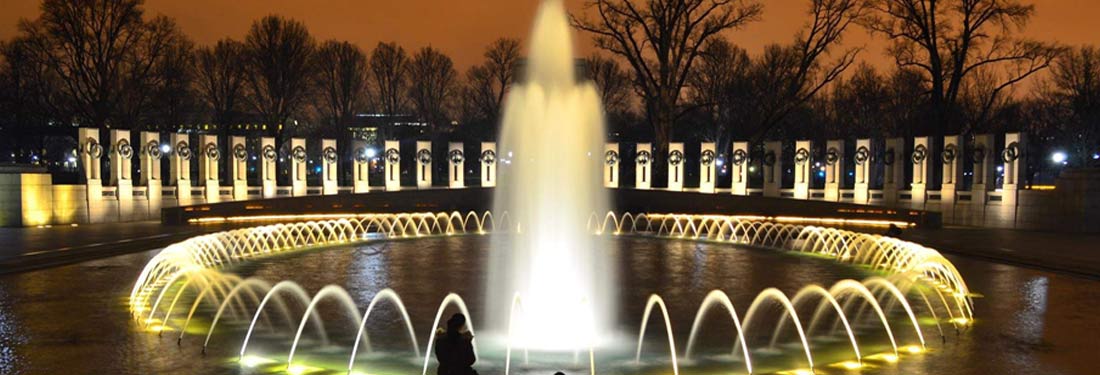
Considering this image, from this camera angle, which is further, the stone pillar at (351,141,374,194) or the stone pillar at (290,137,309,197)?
the stone pillar at (351,141,374,194)

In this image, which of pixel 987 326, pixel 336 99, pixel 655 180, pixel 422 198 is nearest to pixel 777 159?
pixel 655 180

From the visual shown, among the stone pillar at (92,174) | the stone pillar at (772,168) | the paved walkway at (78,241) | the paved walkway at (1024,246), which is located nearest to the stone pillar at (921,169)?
the paved walkway at (1024,246)

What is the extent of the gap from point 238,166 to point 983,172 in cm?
3024

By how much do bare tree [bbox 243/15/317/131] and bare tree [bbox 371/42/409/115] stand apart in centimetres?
1047

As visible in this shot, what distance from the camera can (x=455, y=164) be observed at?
4100cm

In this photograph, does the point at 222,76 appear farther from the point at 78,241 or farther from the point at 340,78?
the point at 78,241

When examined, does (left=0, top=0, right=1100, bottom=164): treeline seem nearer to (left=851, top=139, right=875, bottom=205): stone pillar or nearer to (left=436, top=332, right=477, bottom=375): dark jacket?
(left=851, top=139, right=875, bottom=205): stone pillar

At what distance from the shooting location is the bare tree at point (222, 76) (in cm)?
5406

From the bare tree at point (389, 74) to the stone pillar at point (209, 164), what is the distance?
30.4 m

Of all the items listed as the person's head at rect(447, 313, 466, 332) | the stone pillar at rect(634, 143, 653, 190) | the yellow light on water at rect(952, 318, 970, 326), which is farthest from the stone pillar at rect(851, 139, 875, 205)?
the person's head at rect(447, 313, 466, 332)

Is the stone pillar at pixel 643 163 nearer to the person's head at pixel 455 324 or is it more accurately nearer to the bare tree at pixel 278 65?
the bare tree at pixel 278 65

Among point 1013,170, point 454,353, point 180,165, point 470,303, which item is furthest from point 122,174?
point 1013,170

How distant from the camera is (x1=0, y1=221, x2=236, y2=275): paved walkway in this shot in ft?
59.9

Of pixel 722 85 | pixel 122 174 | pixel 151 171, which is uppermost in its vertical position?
pixel 722 85
